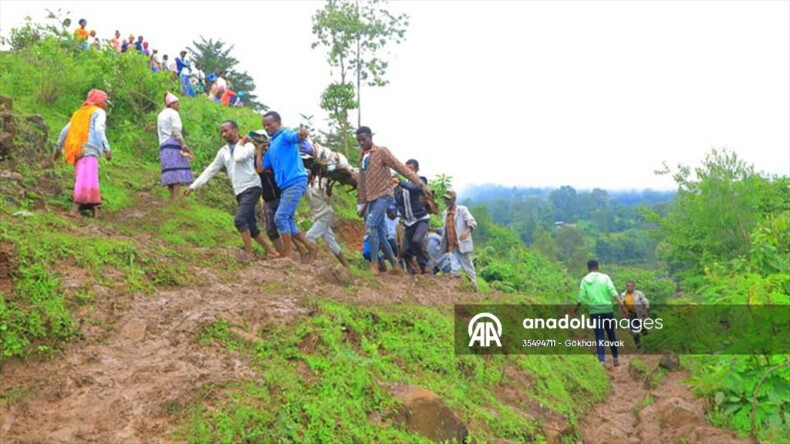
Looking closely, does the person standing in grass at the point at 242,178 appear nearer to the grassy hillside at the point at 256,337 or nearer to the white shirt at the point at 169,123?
the grassy hillside at the point at 256,337

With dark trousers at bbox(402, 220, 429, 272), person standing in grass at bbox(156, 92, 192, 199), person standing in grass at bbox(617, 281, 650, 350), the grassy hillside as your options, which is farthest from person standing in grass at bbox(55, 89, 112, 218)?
person standing in grass at bbox(617, 281, 650, 350)

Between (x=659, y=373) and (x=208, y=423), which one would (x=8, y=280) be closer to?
(x=208, y=423)

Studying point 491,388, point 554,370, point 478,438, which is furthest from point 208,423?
point 554,370

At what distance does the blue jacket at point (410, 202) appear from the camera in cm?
873

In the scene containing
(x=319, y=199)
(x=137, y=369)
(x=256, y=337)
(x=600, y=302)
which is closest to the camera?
(x=137, y=369)

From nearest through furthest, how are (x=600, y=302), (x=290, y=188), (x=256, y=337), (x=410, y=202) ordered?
(x=256, y=337) < (x=290, y=188) < (x=600, y=302) < (x=410, y=202)

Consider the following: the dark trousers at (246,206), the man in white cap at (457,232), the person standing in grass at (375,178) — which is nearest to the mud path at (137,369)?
the dark trousers at (246,206)

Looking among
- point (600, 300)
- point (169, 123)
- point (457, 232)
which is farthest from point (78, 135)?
point (600, 300)

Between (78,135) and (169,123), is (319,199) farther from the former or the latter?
(78,135)

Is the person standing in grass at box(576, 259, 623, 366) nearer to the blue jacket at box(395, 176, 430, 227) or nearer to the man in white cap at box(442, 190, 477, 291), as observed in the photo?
the man in white cap at box(442, 190, 477, 291)

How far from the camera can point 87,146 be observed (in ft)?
24.5

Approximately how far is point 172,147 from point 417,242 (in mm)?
3716

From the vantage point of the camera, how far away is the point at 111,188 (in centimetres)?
958

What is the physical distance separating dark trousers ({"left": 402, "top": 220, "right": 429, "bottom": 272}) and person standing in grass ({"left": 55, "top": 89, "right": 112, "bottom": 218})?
388 cm
